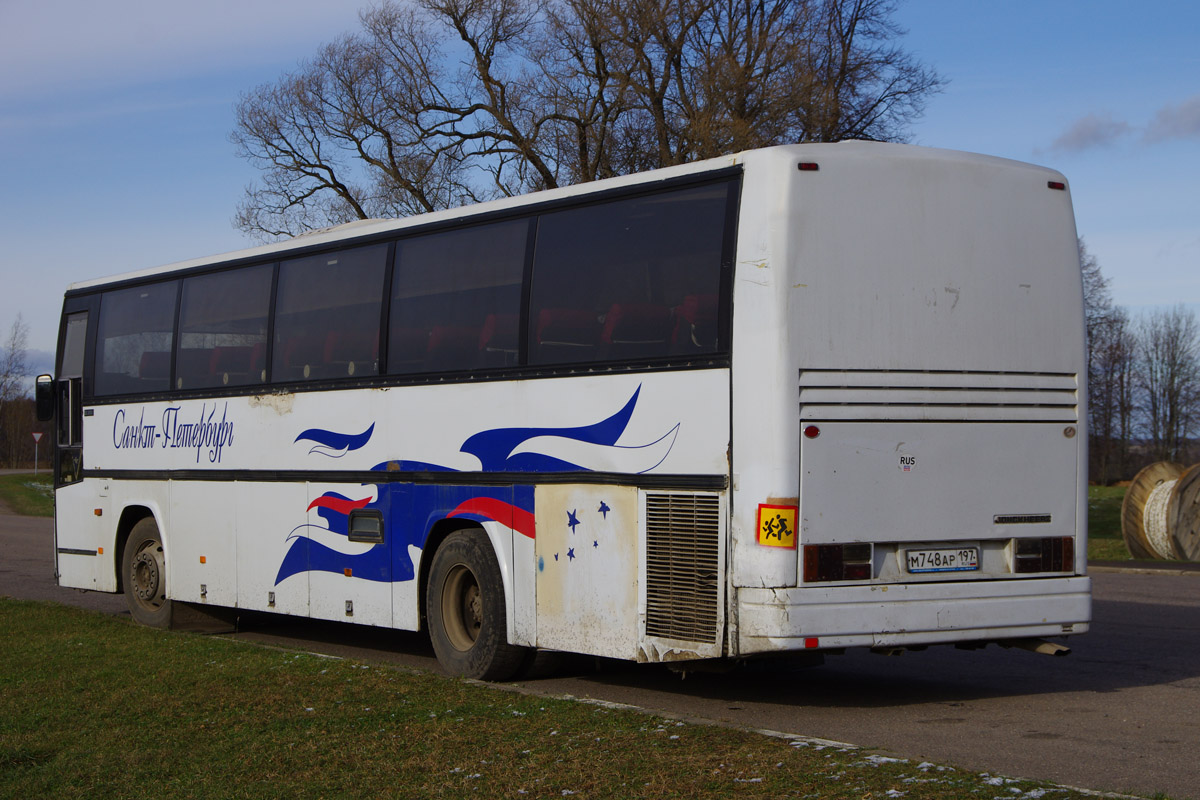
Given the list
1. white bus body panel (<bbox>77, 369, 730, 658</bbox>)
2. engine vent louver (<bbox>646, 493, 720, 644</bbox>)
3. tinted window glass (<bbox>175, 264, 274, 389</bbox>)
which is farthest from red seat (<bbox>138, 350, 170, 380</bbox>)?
engine vent louver (<bbox>646, 493, 720, 644</bbox>)

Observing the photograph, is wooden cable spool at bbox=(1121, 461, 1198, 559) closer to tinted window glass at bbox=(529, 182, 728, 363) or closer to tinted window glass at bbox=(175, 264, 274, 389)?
tinted window glass at bbox=(175, 264, 274, 389)

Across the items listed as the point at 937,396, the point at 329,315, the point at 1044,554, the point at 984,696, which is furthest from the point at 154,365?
the point at 1044,554

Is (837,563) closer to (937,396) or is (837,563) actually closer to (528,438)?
(937,396)

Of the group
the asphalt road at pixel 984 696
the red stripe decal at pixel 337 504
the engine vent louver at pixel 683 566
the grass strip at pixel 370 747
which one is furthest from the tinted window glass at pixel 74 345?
the engine vent louver at pixel 683 566

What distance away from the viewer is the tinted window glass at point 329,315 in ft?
37.7

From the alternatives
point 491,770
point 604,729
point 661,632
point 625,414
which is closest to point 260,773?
point 491,770

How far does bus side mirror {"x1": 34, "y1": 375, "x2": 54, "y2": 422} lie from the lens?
1534 cm

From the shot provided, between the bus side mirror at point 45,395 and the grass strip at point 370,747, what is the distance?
5755 millimetres

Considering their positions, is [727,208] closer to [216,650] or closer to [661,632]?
[661,632]

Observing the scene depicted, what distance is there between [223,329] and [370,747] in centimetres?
682

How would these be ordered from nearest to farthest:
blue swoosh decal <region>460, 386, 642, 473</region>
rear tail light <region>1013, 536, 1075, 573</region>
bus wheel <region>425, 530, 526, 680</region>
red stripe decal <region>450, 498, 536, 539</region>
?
rear tail light <region>1013, 536, 1075, 573</region>
blue swoosh decal <region>460, 386, 642, 473</region>
red stripe decal <region>450, 498, 536, 539</region>
bus wheel <region>425, 530, 526, 680</region>

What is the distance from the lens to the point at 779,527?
8094 millimetres

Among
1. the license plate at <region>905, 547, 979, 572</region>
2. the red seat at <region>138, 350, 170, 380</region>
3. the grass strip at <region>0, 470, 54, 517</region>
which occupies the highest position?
the red seat at <region>138, 350, 170, 380</region>

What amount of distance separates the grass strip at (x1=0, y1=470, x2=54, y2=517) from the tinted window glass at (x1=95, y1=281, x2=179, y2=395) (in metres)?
26.4
